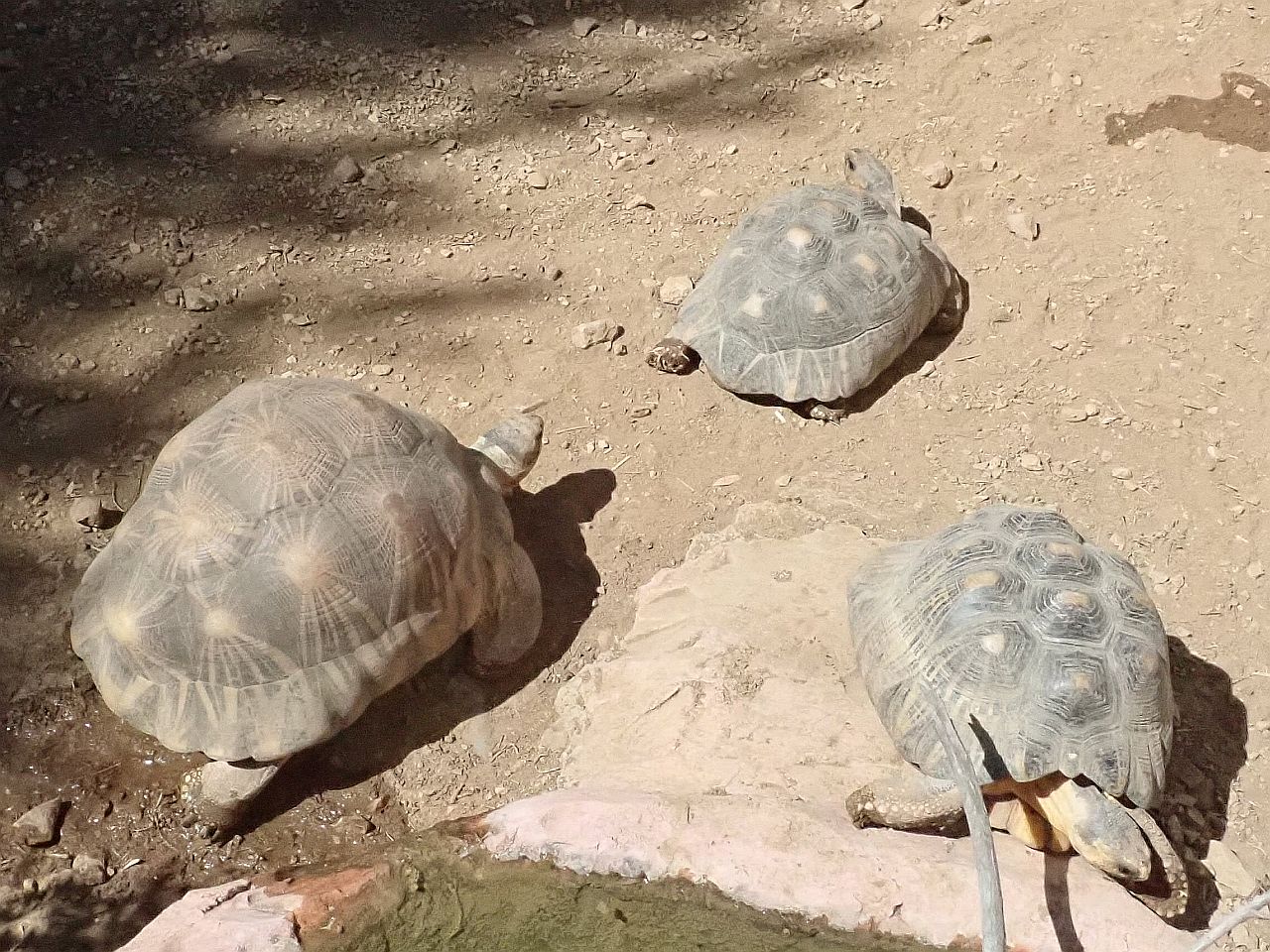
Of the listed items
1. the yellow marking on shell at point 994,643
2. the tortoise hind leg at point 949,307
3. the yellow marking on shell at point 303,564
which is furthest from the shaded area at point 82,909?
the tortoise hind leg at point 949,307

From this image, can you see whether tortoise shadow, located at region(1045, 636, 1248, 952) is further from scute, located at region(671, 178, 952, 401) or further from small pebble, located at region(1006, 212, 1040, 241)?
small pebble, located at region(1006, 212, 1040, 241)

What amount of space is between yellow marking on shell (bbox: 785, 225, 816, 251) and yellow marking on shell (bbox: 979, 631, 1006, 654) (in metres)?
2.10

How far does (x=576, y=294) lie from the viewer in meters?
5.00

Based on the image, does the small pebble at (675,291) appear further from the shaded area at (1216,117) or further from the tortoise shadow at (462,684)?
the shaded area at (1216,117)

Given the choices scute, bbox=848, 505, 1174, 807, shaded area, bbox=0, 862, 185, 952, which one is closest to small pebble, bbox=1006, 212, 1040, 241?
scute, bbox=848, 505, 1174, 807

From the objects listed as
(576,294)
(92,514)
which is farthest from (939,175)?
(92,514)

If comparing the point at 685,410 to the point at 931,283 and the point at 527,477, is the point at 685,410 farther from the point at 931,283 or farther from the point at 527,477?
the point at 931,283

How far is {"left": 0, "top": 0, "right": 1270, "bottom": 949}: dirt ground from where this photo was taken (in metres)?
3.57

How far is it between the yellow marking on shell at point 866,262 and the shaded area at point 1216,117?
191 centimetres

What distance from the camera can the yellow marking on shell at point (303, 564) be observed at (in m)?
3.08

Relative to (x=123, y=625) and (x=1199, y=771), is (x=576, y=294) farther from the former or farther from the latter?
(x=1199, y=771)

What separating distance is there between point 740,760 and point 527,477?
175 centimetres

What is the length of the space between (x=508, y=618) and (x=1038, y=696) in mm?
1861

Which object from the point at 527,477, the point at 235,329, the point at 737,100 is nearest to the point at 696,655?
the point at 527,477
